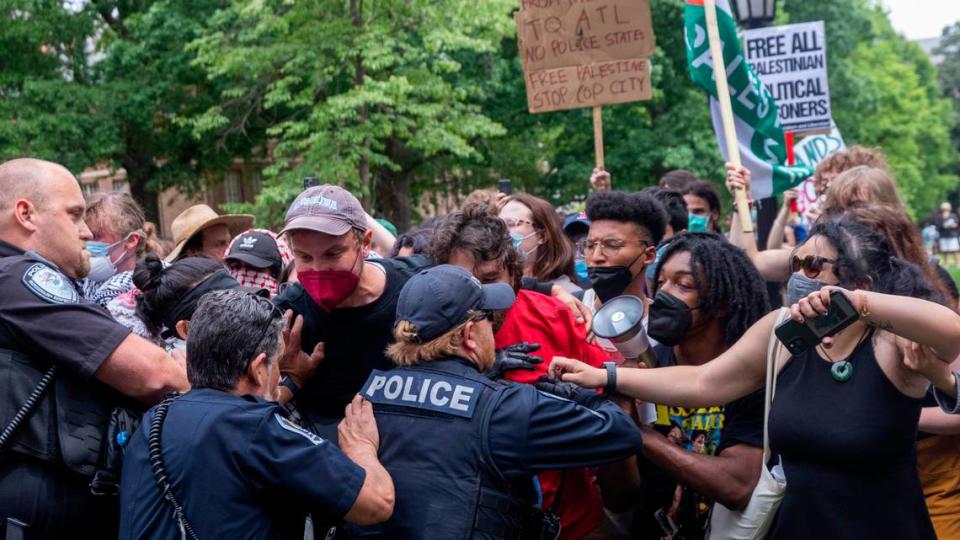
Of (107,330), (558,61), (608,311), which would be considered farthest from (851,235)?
(558,61)

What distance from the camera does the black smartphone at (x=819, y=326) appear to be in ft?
9.26

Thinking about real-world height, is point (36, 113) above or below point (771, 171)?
above

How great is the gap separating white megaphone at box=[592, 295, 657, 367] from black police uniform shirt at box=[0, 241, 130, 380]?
1.72 m

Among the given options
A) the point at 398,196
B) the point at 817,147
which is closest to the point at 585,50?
the point at 817,147

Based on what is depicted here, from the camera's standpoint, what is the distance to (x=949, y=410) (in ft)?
10.7

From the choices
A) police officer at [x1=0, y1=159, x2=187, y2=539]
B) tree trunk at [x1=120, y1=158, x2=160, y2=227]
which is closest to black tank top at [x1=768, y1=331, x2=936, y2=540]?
police officer at [x1=0, y1=159, x2=187, y2=539]

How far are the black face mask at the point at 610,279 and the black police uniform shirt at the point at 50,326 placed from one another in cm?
214

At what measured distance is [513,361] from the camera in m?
3.23

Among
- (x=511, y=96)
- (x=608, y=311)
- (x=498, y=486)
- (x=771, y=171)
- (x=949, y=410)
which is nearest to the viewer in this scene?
(x=498, y=486)

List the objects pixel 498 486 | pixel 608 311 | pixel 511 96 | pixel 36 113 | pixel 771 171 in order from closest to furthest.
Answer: pixel 498 486, pixel 608 311, pixel 771 171, pixel 36 113, pixel 511 96

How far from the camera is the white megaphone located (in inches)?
141

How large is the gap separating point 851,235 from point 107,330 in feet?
8.60

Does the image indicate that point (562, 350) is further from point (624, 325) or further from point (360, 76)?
point (360, 76)

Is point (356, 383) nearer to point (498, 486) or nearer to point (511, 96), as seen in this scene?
point (498, 486)
